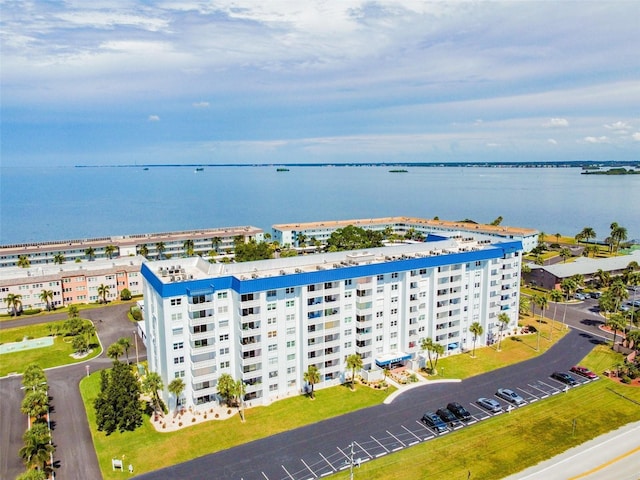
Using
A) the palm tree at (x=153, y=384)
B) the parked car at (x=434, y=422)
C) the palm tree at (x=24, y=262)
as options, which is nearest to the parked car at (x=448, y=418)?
the parked car at (x=434, y=422)

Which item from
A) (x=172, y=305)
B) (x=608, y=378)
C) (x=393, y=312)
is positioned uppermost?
(x=172, y=305)

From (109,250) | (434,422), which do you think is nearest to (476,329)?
(434,422)

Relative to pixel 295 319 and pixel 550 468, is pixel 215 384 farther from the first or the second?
pixel 550 468

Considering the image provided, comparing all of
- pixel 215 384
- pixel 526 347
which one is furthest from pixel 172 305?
pixel 526 347

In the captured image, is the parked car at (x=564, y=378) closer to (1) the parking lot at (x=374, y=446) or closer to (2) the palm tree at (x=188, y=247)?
(1) the parking lot at (x=374, y=446)

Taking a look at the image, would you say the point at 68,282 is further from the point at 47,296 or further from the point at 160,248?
the point at 160,248

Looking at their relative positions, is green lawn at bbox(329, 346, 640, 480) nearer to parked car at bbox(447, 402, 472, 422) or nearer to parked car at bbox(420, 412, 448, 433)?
parked car at bbox(420, 412, 448, 433)

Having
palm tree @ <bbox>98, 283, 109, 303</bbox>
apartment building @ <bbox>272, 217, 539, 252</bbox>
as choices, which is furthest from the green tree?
apartment building @ <bbox>272, 217, 539, 252</bbox>
